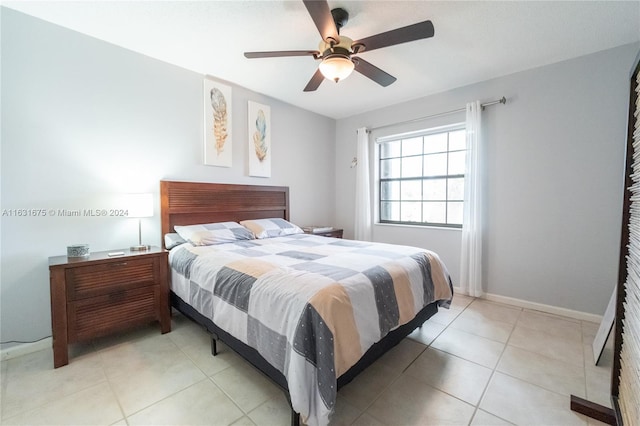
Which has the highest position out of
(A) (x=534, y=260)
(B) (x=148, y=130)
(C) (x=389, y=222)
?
(B) (x=148, y=130)

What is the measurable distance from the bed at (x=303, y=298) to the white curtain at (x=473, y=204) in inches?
43.0

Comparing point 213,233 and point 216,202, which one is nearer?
point 213,233

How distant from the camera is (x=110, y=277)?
6.70ft

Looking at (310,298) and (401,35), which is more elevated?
(401,35)

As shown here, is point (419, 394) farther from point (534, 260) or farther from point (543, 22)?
point (543, 22)

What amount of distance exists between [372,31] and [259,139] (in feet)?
6.25

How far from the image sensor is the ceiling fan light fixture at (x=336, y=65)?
1857 millimetres

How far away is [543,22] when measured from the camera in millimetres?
2068

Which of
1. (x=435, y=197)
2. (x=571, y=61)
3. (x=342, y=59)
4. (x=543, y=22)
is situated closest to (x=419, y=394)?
(x=342, y=59)

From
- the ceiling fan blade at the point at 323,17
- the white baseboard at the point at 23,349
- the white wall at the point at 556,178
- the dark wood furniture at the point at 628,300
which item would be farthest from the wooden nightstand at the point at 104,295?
the white wall at the point at 556,178

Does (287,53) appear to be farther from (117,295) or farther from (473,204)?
(473,204)

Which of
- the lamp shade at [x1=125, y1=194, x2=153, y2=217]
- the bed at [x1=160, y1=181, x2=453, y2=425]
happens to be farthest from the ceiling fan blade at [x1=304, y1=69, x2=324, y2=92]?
the lamp shade at [x1=125, y1=194, x2=153, y2=217]

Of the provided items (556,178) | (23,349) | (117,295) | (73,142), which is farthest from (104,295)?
(556,178)

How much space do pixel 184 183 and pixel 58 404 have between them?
6.38 feet
